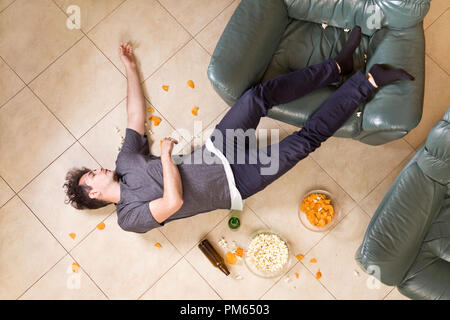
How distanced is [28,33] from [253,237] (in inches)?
92.1

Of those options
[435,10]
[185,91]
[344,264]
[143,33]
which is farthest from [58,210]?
[435,10]

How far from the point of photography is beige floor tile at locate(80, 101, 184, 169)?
2.71m

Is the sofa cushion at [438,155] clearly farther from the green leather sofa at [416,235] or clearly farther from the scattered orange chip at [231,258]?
the scattered orange chip at [231,258]

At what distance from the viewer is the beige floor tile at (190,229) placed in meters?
2.65

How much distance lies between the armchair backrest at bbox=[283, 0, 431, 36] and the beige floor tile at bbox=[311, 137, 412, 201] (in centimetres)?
84

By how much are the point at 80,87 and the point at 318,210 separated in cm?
201

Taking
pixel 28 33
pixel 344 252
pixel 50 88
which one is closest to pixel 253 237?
pixel 344 252

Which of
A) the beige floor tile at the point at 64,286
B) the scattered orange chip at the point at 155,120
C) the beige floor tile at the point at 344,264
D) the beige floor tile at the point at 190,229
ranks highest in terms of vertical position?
the scattered orange chip at the point at 155,120

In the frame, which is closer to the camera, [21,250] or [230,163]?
[230,163]

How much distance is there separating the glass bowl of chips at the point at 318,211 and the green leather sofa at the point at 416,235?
0.38 metres

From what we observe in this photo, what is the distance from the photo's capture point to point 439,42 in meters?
2.81

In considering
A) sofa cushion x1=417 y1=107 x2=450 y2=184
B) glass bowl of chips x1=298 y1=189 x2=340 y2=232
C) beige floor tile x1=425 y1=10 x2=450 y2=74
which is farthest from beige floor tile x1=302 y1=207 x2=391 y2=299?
beige floor tile x1=425 y1=10 x2=450 y2=74

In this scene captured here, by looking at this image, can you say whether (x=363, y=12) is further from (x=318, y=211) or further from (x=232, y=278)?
(x=232, y=278)

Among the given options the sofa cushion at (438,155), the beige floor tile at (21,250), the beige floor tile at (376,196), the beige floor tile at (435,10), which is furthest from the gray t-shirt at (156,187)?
the beige floor tile at (435,10)
